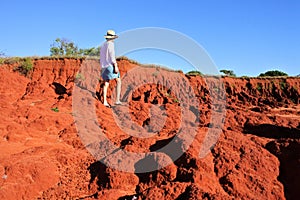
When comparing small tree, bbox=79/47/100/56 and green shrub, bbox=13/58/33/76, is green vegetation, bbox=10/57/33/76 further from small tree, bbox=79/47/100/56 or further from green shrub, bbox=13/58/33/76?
small tree, bbox=79/47/100/56

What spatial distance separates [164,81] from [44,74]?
20.1ft

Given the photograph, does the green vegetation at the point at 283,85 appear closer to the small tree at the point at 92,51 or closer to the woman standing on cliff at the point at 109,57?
the small tree at the point at 92,51

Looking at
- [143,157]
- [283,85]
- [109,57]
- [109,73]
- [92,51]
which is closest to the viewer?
[143,157]

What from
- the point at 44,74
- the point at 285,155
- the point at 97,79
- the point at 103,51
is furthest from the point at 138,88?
the point at 285,155

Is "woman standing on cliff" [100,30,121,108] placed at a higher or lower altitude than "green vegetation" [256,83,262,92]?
lower

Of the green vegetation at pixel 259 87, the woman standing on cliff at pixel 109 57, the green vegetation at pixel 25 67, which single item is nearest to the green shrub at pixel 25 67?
the green vegetation at pixel 25 67

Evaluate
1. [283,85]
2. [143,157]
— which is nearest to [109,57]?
[143,157]

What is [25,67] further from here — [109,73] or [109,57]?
[109,57]

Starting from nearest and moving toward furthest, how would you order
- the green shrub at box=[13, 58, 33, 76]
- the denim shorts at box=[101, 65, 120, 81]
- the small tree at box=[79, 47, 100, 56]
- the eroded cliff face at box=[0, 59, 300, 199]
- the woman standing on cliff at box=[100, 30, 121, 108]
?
the eroded cliff face at box=[0, 59, 300, 199] < the woman standing on cliff at box=[100, 30, 121, 108] < the denim shorts at box=[101, 65, 120, 81] < the green shrub at box=[13, 58, 33, 76] < the small tree at box=[79, 47, 100, 56]

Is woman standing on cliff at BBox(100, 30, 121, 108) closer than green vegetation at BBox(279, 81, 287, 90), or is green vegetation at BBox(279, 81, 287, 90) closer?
woman standing on cliff at BBox(100, 30, 121, 108)

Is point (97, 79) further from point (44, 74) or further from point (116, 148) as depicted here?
point (116, 148)

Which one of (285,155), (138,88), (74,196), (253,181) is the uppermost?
(138,88)

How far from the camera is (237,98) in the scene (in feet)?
66.6

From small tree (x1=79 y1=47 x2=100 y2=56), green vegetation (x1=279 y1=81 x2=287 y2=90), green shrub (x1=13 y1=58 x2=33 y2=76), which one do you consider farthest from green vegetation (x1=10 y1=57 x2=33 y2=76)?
green vegetation (x1=279 y1=81 x2=287 y2=90)
